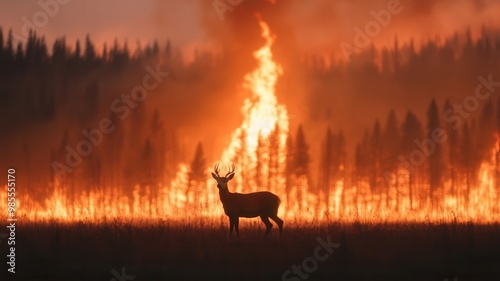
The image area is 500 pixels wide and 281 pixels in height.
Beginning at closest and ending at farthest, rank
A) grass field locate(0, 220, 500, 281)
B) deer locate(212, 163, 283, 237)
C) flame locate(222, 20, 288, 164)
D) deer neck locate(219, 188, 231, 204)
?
grass field locate(0, 220, 500, 281)
deer locate(212, 163, 283, 237)
deer neck locate(219, 188, 231, 204)
flame locate(222, 20, 288, 164)

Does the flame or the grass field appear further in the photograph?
the flame

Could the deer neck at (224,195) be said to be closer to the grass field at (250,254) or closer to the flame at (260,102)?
the grass field at (250,254)

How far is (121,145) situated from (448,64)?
4812 cm

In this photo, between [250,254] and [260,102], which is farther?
[260,102]

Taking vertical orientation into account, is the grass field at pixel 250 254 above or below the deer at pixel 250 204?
below

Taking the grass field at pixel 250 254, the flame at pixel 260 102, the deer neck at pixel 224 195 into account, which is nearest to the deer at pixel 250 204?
the deer neck at pixel 224 195

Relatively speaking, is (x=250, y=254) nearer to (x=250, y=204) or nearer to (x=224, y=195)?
(x=250, y=204)

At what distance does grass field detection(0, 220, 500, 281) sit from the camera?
21.5m

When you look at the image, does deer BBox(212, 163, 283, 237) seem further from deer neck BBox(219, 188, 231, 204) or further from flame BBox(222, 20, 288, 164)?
flame BBox(222, 20, 288, 164)

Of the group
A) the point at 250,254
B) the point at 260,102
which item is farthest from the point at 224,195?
the point at 260,102

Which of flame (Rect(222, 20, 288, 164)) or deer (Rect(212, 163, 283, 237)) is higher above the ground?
flame (Rect(222, 20, 288, 164))

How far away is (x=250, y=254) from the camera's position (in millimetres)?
24250

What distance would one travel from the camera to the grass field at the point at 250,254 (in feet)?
70.7

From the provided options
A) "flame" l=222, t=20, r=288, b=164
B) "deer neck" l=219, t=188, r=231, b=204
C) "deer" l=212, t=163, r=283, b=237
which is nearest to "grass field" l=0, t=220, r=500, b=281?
"deer" l=212, t=163, r=283, b=237
